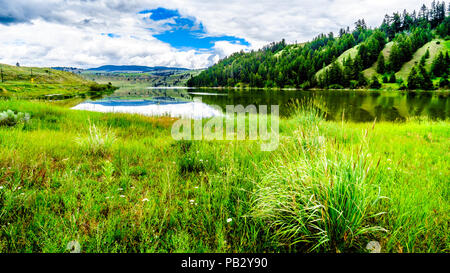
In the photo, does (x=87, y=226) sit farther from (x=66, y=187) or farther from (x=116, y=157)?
(x=116, y=157)

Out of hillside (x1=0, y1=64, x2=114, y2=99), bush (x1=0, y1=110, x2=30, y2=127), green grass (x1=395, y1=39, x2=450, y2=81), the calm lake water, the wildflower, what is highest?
green grass (x1=395, y1=39, x2=450, y2=81)

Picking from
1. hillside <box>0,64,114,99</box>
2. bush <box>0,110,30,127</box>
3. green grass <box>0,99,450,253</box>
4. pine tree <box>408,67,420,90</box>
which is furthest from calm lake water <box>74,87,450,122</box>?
pine tree <box>408,67,420,90</box>

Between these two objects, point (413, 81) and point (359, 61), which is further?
point (359, 61)

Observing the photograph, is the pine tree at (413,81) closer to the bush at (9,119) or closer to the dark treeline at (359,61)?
the dark treeline at (359,61)

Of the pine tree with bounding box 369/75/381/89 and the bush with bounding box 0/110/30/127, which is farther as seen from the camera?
the pine tree with bounding box 369/75/381/89

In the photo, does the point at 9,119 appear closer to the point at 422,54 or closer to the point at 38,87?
the point at 38,87

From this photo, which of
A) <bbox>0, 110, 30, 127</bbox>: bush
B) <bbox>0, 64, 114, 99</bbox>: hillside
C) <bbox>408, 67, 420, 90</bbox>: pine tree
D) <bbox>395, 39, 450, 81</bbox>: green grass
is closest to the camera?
<bbox>0, 110, 30, 127</bbox>: bush

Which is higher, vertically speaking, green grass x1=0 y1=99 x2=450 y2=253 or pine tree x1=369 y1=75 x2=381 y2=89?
pine tree x1=369 y1=75 x2=381 y2=89

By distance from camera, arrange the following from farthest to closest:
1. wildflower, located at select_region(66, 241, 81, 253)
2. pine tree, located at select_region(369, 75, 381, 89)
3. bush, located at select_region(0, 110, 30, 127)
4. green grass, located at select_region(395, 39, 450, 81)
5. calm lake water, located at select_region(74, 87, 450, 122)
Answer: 1. green grass, located at select_region(395, 39, 450, 81)
2. pine tree, located at select_region(369, 75, 381, 89)
3. calm lake water, located at select_region(74, 87, 450, 122)
4. bush, located at select_region(0, 110, 30, 127)
5. wildflower, located at select_region(66, 241, 81, 253)

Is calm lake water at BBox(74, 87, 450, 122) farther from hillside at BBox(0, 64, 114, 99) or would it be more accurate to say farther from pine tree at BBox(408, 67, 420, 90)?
pine tree at BBox(408, 67, 420, 90)

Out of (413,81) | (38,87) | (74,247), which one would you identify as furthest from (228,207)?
(413,81)
